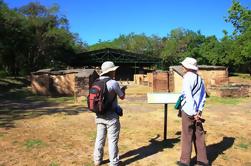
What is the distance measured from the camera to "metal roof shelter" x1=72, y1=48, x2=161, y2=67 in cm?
5044

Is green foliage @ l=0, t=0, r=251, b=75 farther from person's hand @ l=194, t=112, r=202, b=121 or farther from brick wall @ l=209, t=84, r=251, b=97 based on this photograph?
person's hand @ l=194, t=112, r=202, b=121

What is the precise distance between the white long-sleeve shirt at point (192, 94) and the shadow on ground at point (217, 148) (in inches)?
41.3

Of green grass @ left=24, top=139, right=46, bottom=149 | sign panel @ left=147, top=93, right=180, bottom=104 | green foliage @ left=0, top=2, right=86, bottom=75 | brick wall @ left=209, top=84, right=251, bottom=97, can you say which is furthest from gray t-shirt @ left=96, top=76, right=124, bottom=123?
green foliage @ left=0, top=2, right=86, bottom=75

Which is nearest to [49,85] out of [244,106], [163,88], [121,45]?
[163,88]

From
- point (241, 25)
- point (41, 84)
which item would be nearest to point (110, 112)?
point (41, 84)

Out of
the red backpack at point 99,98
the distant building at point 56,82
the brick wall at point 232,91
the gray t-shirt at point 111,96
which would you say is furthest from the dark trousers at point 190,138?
the distant building at point 56,82

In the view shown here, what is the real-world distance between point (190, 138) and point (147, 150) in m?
1.44

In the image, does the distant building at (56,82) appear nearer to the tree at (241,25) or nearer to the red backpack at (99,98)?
the red backpack at (99,98)

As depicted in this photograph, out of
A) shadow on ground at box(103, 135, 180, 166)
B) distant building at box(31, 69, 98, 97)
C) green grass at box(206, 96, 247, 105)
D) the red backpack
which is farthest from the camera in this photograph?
distant building at box(31, 69, 98, 97)

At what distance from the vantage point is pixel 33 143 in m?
7.22

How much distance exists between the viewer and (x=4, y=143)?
7.25m

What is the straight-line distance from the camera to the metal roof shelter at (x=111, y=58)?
165 feet

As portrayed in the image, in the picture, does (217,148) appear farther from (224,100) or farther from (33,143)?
(224,100)

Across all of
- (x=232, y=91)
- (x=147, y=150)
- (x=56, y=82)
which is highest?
(x=56, y=82)
